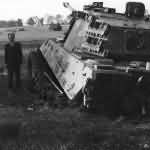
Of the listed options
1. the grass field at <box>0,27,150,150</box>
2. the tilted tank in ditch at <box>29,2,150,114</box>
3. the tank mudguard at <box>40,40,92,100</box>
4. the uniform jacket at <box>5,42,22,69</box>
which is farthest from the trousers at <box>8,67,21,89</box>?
the grass field at <box>0,27,150,150</box>

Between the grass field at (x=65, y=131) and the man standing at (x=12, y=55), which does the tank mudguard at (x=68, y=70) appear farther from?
the man standing at (x=12, y=55)

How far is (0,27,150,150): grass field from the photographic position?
701cm

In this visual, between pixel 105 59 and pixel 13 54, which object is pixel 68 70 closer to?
pixel 105 59

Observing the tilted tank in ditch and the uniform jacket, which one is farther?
the uniform jacket

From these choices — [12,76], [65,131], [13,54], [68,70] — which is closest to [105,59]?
[68,70]

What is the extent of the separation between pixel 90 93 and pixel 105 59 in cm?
141

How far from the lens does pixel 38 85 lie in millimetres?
12047

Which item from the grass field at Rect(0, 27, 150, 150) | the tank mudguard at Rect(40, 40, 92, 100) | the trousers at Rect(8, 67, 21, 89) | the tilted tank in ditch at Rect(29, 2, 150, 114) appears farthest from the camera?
the trousers at Rect(8, 67, 21, 89)

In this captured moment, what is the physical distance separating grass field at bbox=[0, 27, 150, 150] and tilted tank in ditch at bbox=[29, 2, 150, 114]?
1.49 ft

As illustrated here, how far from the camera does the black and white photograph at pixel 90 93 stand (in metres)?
7.44

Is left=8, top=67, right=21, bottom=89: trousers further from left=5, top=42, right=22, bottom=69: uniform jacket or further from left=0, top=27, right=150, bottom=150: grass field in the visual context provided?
left=0, top=27, right=150, bottom=150: grass field

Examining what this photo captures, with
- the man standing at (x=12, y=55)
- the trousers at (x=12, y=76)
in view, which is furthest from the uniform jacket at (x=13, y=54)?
the trousers at (x=12, y=76)

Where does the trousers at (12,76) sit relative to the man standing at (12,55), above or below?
below

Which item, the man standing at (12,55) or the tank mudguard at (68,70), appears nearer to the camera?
the tank mudguard at (68,70)
